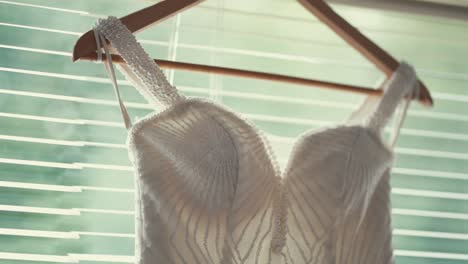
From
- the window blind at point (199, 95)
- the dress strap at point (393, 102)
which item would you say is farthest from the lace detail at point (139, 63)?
the dress strap at point (393, 102)

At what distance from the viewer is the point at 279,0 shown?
147cm

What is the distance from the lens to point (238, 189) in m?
0.96

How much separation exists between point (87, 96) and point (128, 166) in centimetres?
16

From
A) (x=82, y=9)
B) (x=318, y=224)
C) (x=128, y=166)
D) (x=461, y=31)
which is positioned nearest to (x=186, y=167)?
(x=318, y=224)

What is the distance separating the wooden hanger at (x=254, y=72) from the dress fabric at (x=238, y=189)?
3cm

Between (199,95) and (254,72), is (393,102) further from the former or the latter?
(199,95)

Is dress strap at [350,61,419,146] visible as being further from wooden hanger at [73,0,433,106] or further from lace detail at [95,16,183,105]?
lace detail at [95,16,183,105]

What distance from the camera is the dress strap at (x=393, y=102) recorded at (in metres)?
1.10

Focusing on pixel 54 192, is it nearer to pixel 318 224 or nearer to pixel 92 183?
pixel 92 183

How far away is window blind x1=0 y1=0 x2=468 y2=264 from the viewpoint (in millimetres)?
1274

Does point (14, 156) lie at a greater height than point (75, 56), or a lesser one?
lesser

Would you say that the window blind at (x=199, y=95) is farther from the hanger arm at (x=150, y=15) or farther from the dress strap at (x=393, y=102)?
the hanger arm at (x=150, y=15)

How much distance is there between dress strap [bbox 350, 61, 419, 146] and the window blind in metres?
0.16

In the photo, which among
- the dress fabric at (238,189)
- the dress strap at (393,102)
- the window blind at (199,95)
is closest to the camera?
the dress fabric at (238,189)
